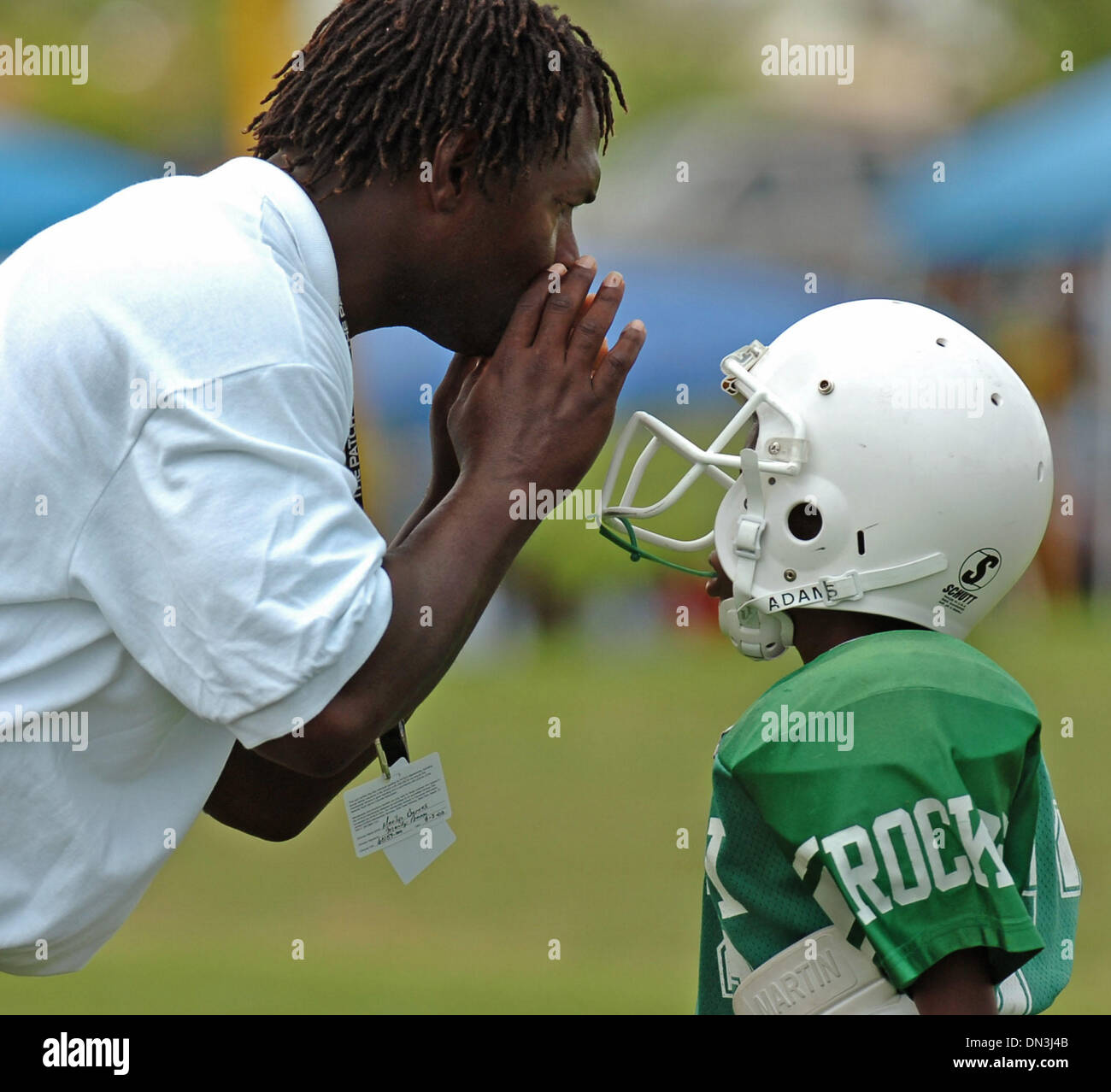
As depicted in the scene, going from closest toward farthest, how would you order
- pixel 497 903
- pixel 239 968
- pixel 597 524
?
pixel 597 524 → pixel 239 968 → pixel 497 903

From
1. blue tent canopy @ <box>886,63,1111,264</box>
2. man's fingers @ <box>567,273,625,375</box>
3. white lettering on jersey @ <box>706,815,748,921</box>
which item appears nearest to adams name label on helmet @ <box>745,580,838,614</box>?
white lettering on jersey @ <box>706,815,748,921</box>

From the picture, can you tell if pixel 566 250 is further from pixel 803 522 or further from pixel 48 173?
pixel 48 173

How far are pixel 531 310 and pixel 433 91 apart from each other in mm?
310

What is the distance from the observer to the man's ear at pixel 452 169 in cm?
194

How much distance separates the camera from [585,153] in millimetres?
2061

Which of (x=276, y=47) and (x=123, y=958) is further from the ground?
(x=276, y=47)

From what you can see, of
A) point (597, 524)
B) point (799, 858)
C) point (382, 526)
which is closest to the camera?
point (799, 858)

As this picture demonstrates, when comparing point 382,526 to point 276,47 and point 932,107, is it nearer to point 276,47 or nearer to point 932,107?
point 276,47

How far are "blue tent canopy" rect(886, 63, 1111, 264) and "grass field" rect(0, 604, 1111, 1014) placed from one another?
11.7 ft

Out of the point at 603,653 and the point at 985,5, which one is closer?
the point at 603,653

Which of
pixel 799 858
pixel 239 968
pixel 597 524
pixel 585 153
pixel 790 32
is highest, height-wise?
pixel 790 32

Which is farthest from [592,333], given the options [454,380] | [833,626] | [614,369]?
[833,626]

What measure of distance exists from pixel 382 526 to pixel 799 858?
7.10 m

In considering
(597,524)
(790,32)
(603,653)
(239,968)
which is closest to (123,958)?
(239,968)
